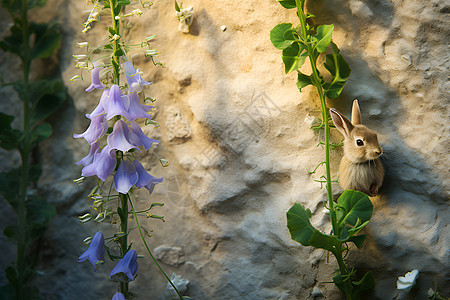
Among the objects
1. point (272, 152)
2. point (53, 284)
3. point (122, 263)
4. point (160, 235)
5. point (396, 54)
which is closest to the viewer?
point (122, 263)

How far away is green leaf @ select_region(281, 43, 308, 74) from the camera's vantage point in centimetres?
114

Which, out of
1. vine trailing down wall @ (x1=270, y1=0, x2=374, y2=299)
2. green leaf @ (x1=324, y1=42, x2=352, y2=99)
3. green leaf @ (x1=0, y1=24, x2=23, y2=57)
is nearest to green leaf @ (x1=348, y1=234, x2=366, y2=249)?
vine trailing down wall @ (x1=270, y1=0, x2=374, y2=299)

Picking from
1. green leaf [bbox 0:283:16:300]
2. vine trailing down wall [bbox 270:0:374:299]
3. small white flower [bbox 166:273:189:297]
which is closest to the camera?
vine trailing down wall [bbox 270:0:374:299]

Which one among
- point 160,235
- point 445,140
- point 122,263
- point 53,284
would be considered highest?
point 445,140

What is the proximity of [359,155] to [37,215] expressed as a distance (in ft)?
3.91

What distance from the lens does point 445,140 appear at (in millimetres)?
1112

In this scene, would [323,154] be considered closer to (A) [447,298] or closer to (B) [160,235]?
(A) [447,298]

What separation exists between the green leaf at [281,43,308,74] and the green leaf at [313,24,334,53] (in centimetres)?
5

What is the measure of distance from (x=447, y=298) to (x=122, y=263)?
899 mm

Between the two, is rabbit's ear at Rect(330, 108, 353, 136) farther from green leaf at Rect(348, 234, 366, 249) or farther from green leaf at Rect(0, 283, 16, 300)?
green leaf at Rect(0, 283, 16, 300)

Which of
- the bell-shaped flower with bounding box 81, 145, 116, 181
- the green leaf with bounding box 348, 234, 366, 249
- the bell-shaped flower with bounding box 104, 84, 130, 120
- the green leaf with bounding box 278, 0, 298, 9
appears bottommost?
the green leaf with bounding box 348, 234, 366, 249

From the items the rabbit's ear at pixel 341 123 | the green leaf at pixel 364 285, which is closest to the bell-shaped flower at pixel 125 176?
the rabbit's ear at pixel 341 123

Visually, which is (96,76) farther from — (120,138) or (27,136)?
(27,136)

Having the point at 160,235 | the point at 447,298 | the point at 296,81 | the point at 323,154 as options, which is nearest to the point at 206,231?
the point at 160,235
